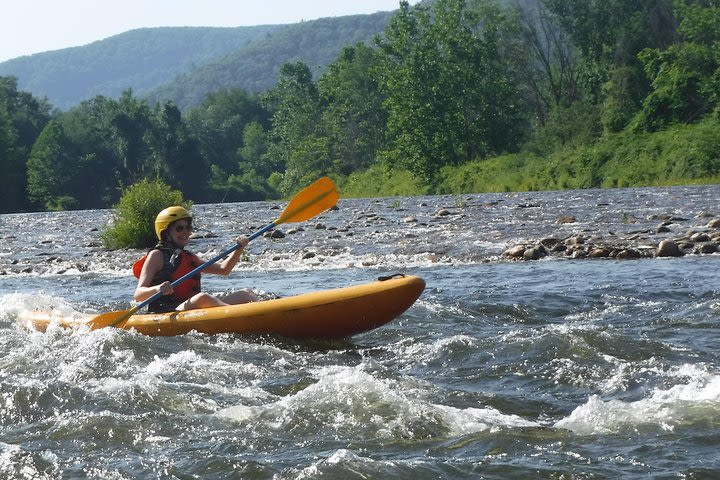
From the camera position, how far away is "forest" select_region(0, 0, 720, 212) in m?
35.6

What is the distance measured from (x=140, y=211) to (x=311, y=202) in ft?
27.5

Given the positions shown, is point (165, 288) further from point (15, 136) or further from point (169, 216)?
point (15, 136)

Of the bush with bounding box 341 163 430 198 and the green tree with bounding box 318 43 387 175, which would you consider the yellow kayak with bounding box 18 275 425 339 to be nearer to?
the bush with bounding box 341 163 430 198

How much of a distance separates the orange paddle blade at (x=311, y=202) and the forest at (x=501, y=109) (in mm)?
23054

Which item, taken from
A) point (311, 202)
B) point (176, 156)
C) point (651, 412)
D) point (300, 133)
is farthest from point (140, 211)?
point (176, 156)

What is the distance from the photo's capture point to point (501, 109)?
44.1m

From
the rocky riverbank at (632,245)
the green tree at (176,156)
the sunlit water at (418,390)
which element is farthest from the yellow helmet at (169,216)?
the green tree at (176,156)

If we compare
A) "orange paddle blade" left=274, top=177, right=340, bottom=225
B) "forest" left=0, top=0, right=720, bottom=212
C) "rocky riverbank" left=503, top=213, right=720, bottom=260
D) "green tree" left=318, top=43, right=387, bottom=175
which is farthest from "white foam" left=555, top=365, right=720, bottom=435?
"green tree" left=318, top=43, right=387, bottom=175

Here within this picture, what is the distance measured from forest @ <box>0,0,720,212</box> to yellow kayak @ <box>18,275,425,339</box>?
970 inches

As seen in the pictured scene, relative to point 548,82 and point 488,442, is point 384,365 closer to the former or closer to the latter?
point 488,442

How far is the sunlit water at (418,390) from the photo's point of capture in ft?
13.7

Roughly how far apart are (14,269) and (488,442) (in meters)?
12.2

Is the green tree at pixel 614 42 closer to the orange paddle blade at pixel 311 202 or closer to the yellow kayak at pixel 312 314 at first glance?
the orange paddle blade at pixel 311 202

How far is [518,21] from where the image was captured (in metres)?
45.0
